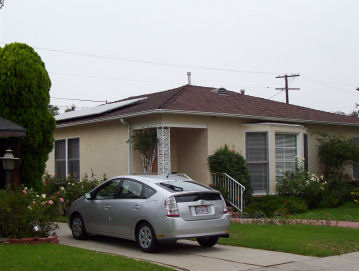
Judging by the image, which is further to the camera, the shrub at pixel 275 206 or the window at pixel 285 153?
the window at pixel 285 153

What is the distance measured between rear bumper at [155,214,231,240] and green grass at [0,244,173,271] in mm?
1011

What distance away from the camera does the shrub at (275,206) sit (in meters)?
16.5

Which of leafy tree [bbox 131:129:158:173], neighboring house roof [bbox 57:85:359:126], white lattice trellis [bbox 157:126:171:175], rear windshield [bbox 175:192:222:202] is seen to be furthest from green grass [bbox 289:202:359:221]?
rear windshield [bbox 175:192:222:202]

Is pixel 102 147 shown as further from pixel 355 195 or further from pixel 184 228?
pixel 184 228

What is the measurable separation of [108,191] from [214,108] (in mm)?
7536

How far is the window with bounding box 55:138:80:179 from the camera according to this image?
20.4 meters

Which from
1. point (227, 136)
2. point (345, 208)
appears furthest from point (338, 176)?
point (227, 136)

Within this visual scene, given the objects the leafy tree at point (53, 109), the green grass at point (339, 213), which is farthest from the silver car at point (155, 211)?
the leafy tree at point (53, 109)

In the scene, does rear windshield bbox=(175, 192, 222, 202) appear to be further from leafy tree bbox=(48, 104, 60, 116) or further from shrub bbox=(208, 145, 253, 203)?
leafy tree bbox=(48, 104, 60, 116)

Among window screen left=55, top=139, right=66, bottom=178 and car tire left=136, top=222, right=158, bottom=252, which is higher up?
window screen left=55, top=139, right=66, bottom=178

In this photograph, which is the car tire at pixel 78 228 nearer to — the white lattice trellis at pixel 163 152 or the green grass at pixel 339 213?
the white lattice trellis at pixel 163 152

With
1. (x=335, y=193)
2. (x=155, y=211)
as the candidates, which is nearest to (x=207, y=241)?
(x=155, y=211)

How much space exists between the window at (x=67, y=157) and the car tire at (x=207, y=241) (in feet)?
34.5

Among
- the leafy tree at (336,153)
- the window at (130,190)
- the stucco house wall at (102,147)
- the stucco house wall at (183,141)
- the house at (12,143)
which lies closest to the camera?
the window at (130,190)
